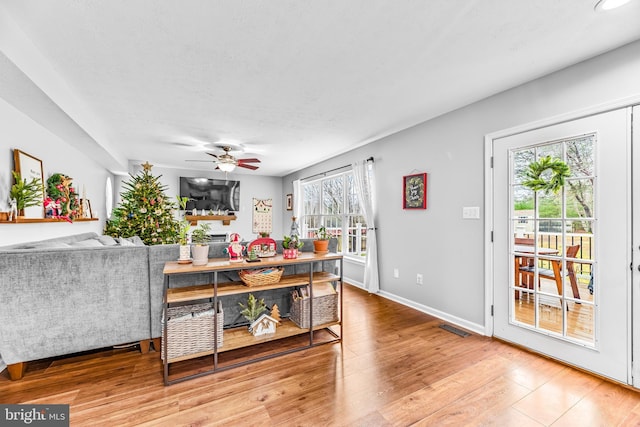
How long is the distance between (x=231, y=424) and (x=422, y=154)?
320cm

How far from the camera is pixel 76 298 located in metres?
2.08

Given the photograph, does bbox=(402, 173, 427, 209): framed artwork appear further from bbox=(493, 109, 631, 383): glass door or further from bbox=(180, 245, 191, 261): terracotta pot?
bbox=(180, 245, 191, 261): terracotta pot

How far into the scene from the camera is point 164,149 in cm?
466

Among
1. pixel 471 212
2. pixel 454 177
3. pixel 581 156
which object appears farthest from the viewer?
A: pixel 454 177

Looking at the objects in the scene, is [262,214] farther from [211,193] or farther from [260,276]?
[260,276]

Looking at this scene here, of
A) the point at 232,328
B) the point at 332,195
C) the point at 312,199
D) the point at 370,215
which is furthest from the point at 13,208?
the point at 312,199

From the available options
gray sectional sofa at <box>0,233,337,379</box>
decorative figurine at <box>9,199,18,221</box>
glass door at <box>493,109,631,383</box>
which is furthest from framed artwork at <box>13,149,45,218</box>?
glass door at <box>493,109,631,383</box>

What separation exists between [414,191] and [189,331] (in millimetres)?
2853

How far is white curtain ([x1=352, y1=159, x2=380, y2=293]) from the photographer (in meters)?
4.12

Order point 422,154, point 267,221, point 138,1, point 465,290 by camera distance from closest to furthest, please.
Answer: point 138,1, point 465,290, point 422,154, point 267,221

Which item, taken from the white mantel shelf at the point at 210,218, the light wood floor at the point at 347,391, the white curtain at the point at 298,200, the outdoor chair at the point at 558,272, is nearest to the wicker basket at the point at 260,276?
the light wood floor at the point at 347,391

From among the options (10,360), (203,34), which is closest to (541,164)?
(203,34)

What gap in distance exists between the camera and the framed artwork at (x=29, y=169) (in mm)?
2426

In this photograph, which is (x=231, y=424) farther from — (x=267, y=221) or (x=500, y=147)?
(x=267, y=221)
